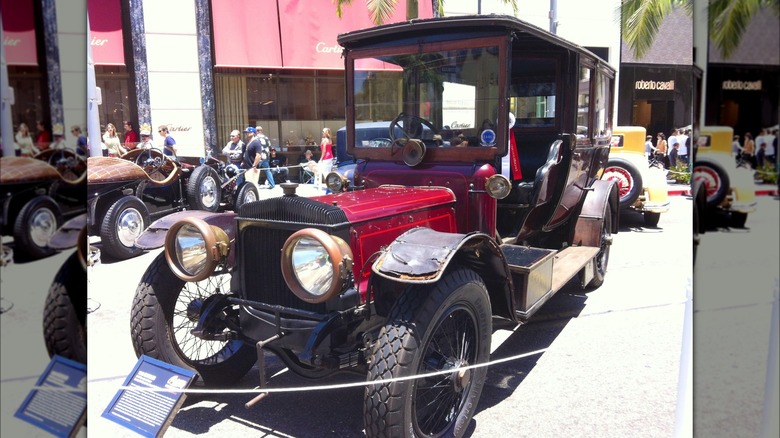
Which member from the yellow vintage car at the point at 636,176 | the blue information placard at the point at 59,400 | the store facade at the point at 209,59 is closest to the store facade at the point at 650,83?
the yellow vintage car at the point at 636,176

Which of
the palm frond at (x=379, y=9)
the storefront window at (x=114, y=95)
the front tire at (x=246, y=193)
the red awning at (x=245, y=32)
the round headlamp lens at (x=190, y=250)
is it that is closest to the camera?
the round headlamp lens at (x=190, y=250)

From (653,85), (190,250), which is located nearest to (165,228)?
(190,250)

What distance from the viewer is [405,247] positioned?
8.46 ft

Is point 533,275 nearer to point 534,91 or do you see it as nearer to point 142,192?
point 534,91

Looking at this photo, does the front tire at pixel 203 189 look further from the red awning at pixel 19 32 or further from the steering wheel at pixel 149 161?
the red awning at pixel 19 32

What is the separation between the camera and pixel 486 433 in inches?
112

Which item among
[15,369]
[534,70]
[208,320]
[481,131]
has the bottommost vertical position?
[208,320]

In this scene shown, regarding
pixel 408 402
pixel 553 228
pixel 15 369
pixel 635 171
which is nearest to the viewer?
pixel 15 369

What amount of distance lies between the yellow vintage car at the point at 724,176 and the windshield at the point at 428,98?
80.4 inches

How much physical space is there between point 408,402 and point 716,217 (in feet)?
4.61

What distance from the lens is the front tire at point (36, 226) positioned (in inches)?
49.2

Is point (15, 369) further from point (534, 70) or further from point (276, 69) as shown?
point (276, 69)

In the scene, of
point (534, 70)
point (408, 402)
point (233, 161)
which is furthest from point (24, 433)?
point (233, 161)

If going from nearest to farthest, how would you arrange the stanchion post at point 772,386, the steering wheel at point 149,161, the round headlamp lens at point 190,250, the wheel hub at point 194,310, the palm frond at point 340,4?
the stanchion post at point 772,386 < the round headlamp lens at point 190,250 < the wheel hub at point 194,310 < the steering wheel at point 149,161 < the palm frond at point 340,4
